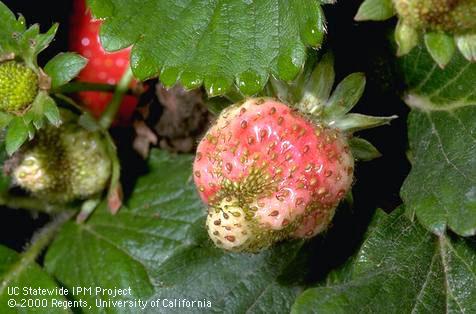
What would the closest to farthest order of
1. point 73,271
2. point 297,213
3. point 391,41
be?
1. point 297,213
2. point 391,41
3. point 73,271

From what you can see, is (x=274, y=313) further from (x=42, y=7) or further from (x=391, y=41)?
(x=42, y=7)

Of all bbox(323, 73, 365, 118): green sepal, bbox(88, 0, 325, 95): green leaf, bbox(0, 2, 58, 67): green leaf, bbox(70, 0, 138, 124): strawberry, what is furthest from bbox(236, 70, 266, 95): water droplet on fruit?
bbox(70, 0, 138, 124): strawberry

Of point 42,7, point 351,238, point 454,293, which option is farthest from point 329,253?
point 42,7

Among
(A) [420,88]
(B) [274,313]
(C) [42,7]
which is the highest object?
(A) [420,88]

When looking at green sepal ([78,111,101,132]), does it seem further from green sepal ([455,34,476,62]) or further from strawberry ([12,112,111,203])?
green sepal ([455,34,476,62])

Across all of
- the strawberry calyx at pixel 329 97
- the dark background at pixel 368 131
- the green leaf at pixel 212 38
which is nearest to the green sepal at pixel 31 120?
the green leaf at pixel 212 38

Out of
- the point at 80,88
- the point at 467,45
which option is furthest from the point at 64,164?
the point at 467,45

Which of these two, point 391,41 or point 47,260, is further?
point 47,260

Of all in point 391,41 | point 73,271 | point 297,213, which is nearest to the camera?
point 297,213
